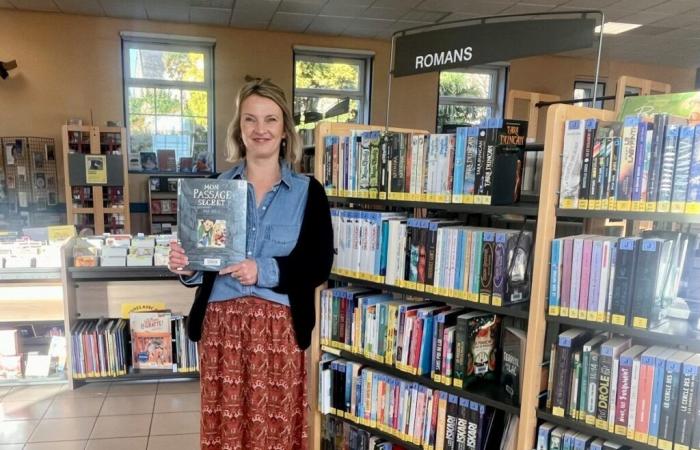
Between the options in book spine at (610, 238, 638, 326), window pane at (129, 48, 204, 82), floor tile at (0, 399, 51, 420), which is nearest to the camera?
book spine at (610, 238, 638, 326)

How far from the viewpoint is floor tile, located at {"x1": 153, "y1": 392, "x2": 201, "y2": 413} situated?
317 centimetres

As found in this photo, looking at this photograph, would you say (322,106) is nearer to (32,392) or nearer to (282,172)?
(32,392)

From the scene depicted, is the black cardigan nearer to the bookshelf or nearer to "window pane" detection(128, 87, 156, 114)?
the bookshelf

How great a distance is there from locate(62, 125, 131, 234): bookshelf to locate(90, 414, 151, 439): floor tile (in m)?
3.58

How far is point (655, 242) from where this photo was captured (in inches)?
56.0

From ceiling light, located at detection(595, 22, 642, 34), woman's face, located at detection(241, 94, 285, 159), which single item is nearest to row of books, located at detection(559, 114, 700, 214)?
woman's face, located at detection(241, 94, 285, 159)

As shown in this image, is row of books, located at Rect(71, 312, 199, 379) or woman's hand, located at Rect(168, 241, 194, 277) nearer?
woman's hand, located at Rect(168, 241, 194, 277)

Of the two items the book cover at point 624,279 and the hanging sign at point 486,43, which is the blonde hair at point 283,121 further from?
the book cover at point 624,279

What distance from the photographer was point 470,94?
8.38 metres

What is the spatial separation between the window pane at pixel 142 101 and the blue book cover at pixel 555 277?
6681mm

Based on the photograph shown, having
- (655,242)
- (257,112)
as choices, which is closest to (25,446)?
(257,112)

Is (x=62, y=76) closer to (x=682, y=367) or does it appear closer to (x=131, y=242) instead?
(x=131, y=242)

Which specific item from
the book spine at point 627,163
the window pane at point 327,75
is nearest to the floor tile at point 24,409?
the book spine at point 627,163

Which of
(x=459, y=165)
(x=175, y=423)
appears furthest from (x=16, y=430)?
(x=459, y=165)
